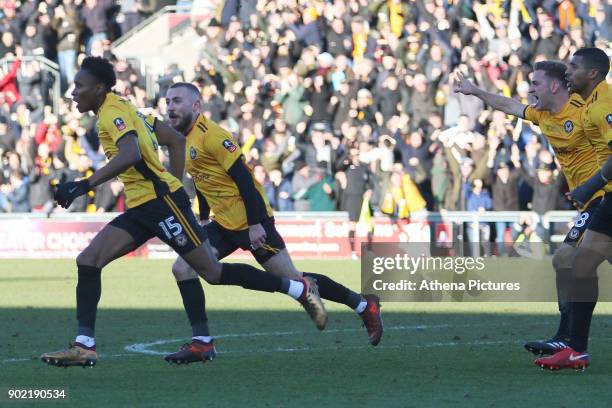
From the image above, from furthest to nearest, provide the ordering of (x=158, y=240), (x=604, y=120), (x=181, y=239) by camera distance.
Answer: (x=158, y=240), (x=181, y=239), (x=604, y=120)

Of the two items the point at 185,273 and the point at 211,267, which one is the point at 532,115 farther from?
the point at 185,273

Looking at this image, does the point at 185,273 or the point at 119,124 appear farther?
the point at 185,273

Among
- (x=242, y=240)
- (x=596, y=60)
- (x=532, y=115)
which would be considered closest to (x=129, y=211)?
(x=242, y=240)

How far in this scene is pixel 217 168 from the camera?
11953mm

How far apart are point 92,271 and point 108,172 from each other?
807 mm

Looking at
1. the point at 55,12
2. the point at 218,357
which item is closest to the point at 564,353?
the point at 218,357

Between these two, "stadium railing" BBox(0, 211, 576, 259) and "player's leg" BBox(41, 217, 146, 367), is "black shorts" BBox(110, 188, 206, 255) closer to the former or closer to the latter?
"player's leg" BBox(41, 217, 146, 367)

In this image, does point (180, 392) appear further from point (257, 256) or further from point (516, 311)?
point (516, 311)

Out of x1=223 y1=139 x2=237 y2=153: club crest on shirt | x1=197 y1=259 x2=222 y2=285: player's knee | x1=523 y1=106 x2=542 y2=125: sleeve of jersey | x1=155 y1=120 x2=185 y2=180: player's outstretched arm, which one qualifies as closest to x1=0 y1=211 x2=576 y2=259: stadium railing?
x1=523 y1=106 x2=542 y2=125: sleeve of jersey

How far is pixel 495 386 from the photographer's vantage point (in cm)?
1003

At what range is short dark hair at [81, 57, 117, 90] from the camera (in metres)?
11.2

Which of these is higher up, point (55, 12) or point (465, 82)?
point (55, 12)

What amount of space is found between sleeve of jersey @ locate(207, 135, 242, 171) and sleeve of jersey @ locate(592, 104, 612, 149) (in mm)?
2720

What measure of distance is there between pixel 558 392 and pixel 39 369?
3764 millimetres
